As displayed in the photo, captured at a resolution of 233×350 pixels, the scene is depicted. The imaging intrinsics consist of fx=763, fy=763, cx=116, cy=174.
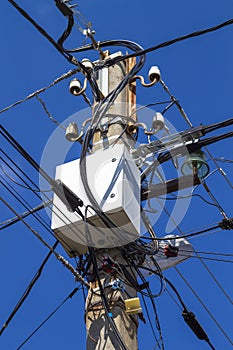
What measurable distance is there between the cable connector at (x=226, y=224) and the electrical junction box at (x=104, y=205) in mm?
1027

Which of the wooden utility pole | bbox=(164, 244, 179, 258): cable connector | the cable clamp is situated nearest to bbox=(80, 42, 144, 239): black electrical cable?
the wooden utility pole

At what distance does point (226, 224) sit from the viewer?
7.02m

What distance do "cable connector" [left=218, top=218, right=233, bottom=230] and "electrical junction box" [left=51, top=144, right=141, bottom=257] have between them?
1.03 meters

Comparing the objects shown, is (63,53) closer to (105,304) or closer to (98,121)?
(98,121)

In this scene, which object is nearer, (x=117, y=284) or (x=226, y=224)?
(x=117, y=284)

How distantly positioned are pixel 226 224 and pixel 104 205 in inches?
57.9

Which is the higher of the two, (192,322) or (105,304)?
(105,304)

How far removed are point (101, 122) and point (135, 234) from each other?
1209mm

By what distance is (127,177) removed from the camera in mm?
6273

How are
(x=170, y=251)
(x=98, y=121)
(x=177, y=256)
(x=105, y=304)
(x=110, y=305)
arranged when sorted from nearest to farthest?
(x=105, y=304) → (x=110, y=305) → (x=98, y=121) → (x=170, y=251) → (x=177, y=256)

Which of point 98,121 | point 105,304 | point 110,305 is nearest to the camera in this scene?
point 105,304

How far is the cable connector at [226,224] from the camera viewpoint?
23.0 feet

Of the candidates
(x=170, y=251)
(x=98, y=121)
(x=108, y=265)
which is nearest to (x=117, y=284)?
(x=108, y=265)

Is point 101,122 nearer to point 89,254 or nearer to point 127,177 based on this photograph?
point 127,177
